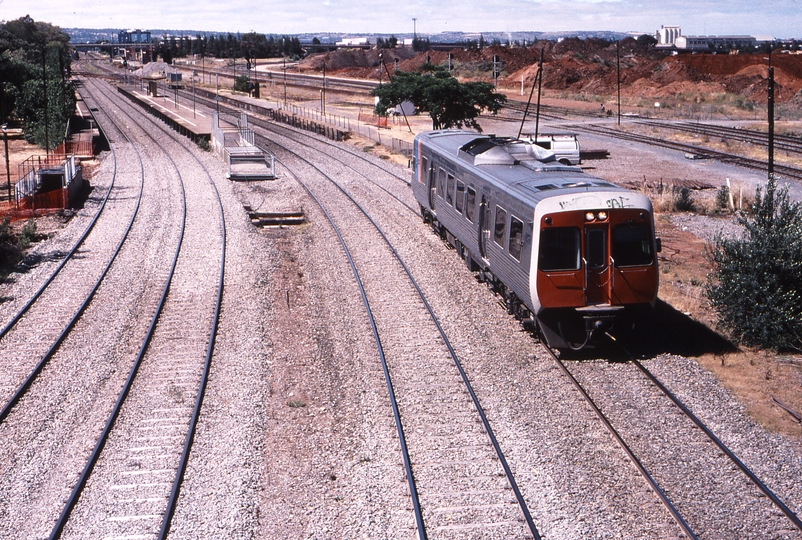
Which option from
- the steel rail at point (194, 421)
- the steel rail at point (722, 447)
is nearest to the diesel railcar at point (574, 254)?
the steel rail at point (722, 447)

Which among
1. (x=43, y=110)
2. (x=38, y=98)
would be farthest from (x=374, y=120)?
(x=38, y=98)

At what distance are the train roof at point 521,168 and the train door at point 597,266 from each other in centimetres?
78

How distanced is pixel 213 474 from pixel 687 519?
18.2ft

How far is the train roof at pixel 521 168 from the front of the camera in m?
13.9

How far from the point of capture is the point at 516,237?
14.4 m

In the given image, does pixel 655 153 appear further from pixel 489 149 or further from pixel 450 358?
pixel 450 358

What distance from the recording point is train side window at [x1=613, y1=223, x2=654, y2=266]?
1324cm

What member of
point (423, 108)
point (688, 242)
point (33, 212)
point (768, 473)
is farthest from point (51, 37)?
point (768, 473)

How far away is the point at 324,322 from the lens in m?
15.9

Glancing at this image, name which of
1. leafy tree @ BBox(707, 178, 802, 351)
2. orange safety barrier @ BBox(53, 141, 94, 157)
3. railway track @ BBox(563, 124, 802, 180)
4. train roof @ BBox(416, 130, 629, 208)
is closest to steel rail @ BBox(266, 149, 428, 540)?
train roof @ BBox(416, 130, 629, 208)

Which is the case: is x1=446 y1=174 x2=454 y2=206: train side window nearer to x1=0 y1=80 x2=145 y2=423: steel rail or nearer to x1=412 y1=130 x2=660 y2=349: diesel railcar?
x1=412 y1=130 x2=660 y2=349: diesel railcar

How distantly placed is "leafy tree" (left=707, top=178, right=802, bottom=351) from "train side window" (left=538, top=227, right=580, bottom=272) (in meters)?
3.41

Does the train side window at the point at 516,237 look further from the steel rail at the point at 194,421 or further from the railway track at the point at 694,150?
the railway track at the point at 694,150

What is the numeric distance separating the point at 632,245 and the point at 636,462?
14.6 feet
